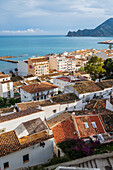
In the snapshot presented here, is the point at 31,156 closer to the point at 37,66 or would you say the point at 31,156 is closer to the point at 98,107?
the point at 98,107

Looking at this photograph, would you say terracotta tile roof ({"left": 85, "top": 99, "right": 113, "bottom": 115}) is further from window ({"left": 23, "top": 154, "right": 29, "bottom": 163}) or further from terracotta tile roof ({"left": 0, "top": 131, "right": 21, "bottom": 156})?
terracotta tile roof ({"left": 0, "top": 131, "right": 21, "bottom": 156})

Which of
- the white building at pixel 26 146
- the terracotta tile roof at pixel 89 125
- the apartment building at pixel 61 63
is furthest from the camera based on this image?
the apartment building at pixel 61 63

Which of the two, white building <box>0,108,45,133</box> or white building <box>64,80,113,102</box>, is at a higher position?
white building <box>0,108,45,133</box>

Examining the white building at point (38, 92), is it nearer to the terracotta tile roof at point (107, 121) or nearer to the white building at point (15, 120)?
the terracotta tile roof at point (107, 121)

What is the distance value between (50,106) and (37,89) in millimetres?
12991

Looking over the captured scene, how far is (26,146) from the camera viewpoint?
410 inches

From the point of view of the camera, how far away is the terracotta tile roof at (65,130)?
14070 mm

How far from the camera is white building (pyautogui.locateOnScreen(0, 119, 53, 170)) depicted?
1016cm

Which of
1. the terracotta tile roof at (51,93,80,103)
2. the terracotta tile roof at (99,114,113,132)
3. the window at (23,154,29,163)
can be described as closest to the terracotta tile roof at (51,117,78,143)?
the terracotta tile roof at (99,114,113,132)

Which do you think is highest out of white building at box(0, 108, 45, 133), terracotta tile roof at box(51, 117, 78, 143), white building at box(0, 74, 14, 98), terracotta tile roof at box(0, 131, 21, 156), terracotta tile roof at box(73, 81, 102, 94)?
white building at box(0, 108, 45, 133)

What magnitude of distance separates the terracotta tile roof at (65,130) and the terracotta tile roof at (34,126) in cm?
236

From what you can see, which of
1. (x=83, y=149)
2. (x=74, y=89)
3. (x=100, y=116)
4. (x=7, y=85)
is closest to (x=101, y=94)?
(x=74, y=89)

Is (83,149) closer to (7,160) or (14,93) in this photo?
(7,160)

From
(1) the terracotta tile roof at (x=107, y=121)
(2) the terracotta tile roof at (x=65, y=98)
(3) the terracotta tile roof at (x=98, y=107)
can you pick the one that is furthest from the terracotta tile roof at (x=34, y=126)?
(2) the terracotta tile roof at (x=65, y=98)
